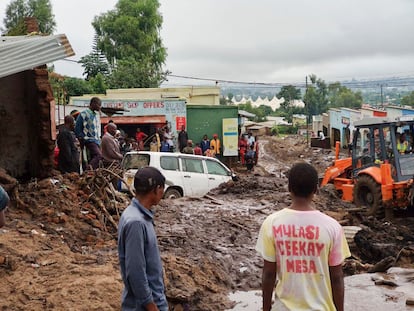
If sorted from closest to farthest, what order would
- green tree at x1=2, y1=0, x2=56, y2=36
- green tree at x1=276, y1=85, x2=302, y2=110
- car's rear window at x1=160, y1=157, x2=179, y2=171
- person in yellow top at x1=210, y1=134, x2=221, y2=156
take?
car's rear window at x1=160, y1=157, x2=179, y2=171
person in yellow top at x1=210, y1=134, x2=221, y2=156
green tree at x1=2, y1=0, x2=56, y2=36
green tree at x1=276, y1=85, x2=302, y2=110

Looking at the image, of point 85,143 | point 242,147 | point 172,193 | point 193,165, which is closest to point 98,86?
point 242,147

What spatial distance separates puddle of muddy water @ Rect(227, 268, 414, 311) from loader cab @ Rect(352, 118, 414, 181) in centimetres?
516

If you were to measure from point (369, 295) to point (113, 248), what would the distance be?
3.51 metres

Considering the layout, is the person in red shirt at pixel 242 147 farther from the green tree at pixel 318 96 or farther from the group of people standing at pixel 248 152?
the green tree at pixel 318 96

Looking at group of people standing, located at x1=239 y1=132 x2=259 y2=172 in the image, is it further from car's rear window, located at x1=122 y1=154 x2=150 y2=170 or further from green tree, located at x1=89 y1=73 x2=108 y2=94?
green tree, located at x1=89 y1=73 x2=108 y2=94

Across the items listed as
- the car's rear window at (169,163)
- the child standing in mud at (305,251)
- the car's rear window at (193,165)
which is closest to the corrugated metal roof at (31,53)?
the child standing in mud at (305,251)

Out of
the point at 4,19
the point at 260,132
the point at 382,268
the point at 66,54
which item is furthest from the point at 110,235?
the point at 260,132

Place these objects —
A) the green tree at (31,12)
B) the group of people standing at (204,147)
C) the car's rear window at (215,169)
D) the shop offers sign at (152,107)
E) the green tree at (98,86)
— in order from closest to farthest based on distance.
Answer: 1. the car's rear window at (215,169)
2. the group of people standing at (204,147)
3. the shop offers sign at (152,107)
4. the green tree at (98,86)
5. the green tree at (31,12)

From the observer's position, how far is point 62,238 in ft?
26.0

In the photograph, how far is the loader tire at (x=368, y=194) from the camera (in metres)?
12.6

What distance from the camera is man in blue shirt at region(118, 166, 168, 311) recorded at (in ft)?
11.6

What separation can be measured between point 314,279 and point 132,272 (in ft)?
3.70

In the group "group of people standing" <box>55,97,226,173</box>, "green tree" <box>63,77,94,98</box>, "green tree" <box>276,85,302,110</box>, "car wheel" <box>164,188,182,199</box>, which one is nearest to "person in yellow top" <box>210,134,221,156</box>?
"car wheel" <box>164,188,182,199</box>

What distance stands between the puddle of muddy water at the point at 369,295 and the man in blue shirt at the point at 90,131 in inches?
176
